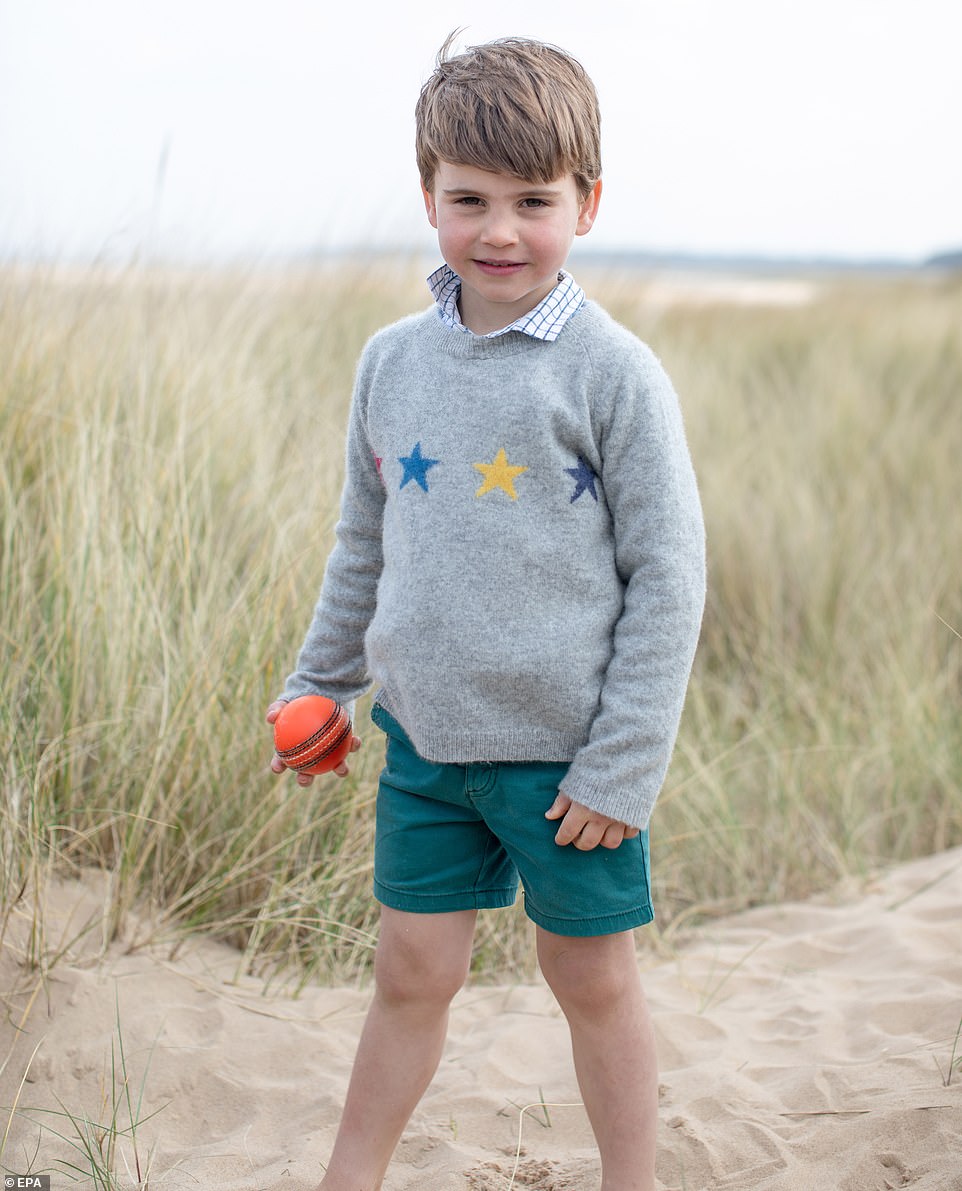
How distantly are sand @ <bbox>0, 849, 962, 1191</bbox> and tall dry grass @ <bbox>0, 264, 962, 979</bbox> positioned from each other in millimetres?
154

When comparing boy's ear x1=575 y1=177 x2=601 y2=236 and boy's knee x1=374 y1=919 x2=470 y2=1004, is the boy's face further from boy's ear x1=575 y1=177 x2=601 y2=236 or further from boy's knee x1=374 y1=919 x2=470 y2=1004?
boy's knee x1=374 y1=919 x2=470 y2=1004

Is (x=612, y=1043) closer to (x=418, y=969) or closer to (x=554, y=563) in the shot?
(x=418, y=969)

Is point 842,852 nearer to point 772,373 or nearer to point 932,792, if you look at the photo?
point 932,792

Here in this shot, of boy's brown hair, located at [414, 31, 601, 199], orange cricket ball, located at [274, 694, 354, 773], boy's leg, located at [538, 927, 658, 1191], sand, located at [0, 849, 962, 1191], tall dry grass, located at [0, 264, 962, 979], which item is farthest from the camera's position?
tall dry grass, located at [0, 264, 962, 979]

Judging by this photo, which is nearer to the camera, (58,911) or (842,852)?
(58,911)

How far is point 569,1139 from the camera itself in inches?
86.7

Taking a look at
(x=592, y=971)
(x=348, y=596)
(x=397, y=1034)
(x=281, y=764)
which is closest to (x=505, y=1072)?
(x=397, y=1034)

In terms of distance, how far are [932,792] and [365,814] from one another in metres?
1.92

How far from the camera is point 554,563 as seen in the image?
1700 mm

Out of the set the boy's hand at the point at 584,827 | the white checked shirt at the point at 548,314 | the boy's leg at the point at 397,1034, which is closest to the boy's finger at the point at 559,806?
the boy's hand at the point at 584,827

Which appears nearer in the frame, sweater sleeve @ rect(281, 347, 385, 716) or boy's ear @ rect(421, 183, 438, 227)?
Answer: boy's ear @ rect(421, 183, 438, 227)

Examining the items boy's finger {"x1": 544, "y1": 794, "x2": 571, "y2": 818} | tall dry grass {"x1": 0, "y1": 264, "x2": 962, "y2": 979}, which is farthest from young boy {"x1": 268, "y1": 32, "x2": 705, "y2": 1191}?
tall dry grass {"x1": 0, "y1": 264, "x2": 962, "y2": 979}

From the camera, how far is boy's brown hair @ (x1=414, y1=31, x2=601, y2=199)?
1647 millimetres

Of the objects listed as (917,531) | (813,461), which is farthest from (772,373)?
(917,531)
